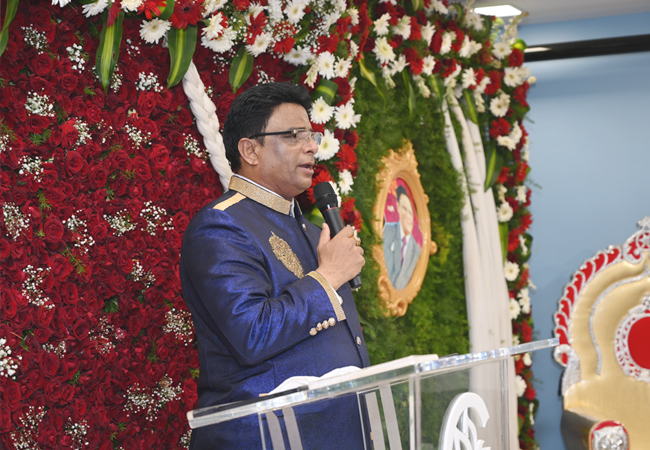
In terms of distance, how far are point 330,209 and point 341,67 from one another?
1.05 m

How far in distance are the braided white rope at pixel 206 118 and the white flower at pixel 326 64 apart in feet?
1.64

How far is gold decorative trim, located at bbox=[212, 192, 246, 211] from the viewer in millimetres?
1808

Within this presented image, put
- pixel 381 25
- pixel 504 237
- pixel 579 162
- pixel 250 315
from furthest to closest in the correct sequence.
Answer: pixel 579 162 → pixel 504 237 → pixel 381 25 → pixel 250 315

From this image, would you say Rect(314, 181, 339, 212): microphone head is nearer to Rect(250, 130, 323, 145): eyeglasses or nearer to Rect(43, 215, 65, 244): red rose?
Rect(250, 130, 323, 145): eyeglasses

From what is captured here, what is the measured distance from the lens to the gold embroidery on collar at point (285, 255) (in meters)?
1.84

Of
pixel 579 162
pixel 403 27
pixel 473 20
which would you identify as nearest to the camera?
pixel 403 27

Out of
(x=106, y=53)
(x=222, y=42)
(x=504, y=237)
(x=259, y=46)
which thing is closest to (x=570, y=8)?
(x=504, y=237)

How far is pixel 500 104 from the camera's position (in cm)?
427

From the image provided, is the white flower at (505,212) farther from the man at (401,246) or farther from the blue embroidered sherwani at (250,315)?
the blue embroidered sherwani at (250,315)

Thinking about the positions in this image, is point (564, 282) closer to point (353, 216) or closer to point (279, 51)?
point (353, 216)

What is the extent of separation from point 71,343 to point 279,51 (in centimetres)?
130

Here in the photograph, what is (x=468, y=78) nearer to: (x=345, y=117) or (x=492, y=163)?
(x=492, y=163)

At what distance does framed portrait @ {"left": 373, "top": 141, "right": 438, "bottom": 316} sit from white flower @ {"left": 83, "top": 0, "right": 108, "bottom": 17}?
1.53 meters

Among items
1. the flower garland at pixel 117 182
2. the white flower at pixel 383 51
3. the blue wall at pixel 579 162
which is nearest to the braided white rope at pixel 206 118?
the flower garland at pixel 117 182
